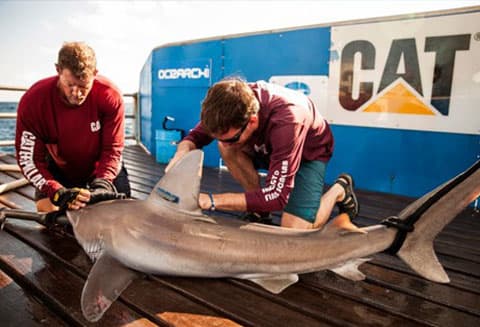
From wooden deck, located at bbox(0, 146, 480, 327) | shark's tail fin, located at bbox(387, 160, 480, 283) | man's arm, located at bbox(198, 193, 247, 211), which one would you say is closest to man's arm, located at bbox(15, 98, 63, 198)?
wooden deck, located at bbox(0, 146, 480, 327)

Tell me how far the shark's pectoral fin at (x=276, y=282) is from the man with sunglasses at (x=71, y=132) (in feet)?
3.81

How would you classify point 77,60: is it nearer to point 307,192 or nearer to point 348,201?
point 307,192

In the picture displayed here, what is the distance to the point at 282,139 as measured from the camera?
2154mm

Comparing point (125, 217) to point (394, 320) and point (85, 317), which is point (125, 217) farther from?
point (394, 320)

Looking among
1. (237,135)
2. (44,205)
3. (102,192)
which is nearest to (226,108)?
(237,135)

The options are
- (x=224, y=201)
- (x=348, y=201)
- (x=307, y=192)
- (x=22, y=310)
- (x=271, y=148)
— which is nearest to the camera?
(x=22, y=310)

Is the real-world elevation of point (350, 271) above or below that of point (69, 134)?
below

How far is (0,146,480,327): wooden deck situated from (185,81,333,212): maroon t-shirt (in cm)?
49

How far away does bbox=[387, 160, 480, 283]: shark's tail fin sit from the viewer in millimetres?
→ 1809

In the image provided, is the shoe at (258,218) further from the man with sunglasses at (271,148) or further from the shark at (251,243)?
the shark at (251,243)

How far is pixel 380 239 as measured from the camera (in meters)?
1.88

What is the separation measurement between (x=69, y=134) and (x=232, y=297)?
1.84 metres

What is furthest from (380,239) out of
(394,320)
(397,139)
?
(397,139)

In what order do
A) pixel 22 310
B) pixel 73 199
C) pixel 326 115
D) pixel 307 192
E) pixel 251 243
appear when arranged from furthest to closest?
pixel 326 115 → pixel 307 192 → pixel 73 199 → pixel 251 243 → pixel 22 310
